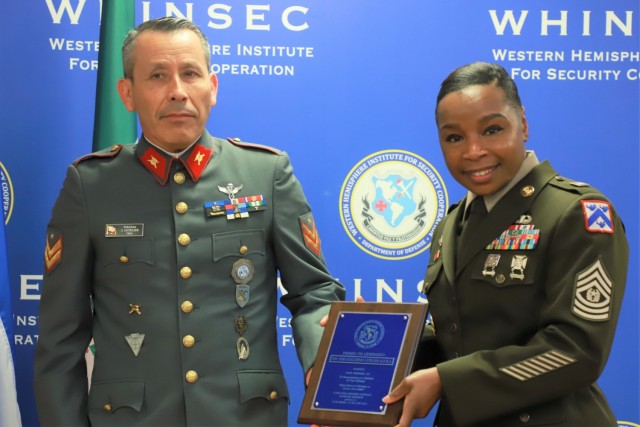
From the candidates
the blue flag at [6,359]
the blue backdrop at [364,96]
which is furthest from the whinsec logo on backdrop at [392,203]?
the blue flag at [6,359]

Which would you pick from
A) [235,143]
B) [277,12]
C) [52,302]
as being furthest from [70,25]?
[52,302]

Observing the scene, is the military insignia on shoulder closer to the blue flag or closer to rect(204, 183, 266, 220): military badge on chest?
rect(204, 183, 266, 220): military badge on chest

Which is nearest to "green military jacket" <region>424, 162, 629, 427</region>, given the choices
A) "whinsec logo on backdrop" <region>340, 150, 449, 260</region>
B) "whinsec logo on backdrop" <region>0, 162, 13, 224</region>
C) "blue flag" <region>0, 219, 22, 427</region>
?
"whinsec logo on backdrop" <region>340, 150, 449, 260</region>

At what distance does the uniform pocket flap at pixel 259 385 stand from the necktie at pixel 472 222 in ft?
1.92

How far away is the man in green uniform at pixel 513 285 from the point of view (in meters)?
1.85

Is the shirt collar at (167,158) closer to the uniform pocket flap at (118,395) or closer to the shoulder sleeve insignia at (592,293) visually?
the uniform pocket flap at (118,395)

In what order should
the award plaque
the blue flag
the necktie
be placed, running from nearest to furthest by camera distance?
the award plaque
the necktie
the blue flag

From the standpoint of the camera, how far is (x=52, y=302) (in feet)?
7.47

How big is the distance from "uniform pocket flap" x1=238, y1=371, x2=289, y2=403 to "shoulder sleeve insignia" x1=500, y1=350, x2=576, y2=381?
0.66 metres

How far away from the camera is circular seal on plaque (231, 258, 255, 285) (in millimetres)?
2268

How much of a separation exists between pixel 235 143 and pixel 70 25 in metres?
1.47

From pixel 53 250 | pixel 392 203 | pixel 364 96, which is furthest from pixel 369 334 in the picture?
pixel 364 96

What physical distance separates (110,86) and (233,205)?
1.22 meters

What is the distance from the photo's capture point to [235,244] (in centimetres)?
229
